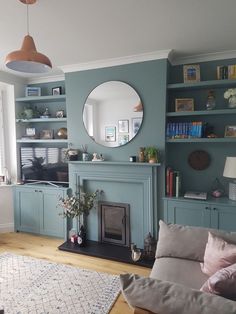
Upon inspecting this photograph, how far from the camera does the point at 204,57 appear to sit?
298 centimetres

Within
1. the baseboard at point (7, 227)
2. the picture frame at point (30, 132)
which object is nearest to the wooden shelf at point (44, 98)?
the picture frame at point (30, 132)

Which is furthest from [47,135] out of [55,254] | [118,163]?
[55,254]

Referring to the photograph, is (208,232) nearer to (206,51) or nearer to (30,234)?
(206,51)

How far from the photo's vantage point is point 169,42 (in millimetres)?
2590

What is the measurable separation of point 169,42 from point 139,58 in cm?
50

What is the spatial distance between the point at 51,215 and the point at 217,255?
8.70ft

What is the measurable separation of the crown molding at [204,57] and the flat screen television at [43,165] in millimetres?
2134

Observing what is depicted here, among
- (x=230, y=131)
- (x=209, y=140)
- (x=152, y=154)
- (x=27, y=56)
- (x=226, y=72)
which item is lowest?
(x=152, y=154)

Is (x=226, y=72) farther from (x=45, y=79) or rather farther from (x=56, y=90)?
(x=45, y=79)

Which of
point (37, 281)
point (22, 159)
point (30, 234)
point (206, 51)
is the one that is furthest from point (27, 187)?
point (206, 51)

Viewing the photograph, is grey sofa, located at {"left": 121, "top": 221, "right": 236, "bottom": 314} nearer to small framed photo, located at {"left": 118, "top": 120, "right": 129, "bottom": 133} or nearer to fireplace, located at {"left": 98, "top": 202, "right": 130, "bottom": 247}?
fireplace, located at {"left": 98, "top": 202, "right": 130, "bottom": 247}

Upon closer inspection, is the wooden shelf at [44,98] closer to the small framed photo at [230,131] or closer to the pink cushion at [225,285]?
the small framed photo at [230,131]

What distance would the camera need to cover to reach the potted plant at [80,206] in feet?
10.7

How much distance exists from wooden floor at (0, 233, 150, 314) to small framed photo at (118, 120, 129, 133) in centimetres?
173
